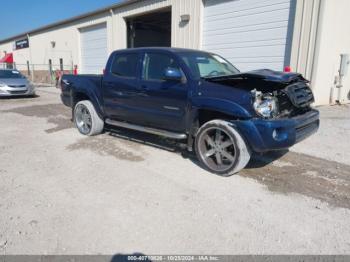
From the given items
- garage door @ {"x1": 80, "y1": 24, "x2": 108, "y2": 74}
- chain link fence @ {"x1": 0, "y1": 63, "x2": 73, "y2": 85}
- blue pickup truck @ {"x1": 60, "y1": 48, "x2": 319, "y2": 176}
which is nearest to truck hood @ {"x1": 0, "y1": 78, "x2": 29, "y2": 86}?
garage door @ {"x1": 80, "y1": 24, "x2": 108, "y2": 74}

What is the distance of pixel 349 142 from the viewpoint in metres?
5.86

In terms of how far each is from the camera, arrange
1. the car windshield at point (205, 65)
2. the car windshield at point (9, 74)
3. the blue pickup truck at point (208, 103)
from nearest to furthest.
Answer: the blue pickup truck at point (208, 103) < the car windshield at point (205, 65) < the car windshield at point (9, 74)

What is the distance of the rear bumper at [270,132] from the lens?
11.9 ft

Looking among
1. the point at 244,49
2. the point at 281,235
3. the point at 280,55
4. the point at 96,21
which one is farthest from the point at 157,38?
the point at 281,235

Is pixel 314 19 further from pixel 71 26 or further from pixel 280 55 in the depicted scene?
pixel 71 26

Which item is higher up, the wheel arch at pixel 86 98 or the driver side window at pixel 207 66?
the driver side window at pixel 207 66

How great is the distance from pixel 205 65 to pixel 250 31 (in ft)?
19.5

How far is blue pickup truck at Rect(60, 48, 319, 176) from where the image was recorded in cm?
376

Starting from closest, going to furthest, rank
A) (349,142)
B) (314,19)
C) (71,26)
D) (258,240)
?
1. (258,240)
2. (349,142)
3. (314,19)
4. (71,26)

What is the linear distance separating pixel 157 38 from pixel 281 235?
21.1 meters

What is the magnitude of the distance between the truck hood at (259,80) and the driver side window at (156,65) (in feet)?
3.42

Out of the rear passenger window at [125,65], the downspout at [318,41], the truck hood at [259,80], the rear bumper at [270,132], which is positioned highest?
the downspout at [318,41]

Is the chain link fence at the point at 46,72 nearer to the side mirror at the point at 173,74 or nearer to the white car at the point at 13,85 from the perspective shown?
the white car at the point at 13,85

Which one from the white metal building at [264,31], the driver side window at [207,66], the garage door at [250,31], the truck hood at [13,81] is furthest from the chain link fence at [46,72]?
the driver side window at [207,66]
